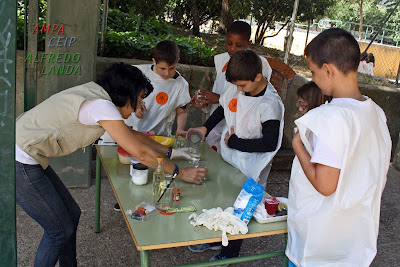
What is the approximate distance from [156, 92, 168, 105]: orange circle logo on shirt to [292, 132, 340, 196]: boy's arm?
190 centimetres

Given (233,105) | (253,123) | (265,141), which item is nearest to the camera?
(265,141)

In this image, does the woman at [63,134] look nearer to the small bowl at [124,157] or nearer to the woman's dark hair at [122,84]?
the woman's dark hair at [122,84]

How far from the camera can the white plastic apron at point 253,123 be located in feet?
9.21

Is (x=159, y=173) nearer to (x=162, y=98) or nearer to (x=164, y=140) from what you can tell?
(x=164, y=140)

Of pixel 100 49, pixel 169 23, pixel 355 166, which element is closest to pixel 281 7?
pixel 169 23

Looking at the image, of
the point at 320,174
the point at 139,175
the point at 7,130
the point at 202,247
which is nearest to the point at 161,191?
the point at 139,175

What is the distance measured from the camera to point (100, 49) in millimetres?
4941

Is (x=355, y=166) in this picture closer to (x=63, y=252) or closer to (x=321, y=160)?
(x=321, y=160)

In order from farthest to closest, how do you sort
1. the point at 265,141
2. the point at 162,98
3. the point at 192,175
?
the point at 162,98 → the point at 265,141 → the point at 192,175

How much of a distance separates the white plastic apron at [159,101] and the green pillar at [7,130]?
7.49 feet

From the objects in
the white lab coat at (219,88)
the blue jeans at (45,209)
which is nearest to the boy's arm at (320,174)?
the blue jeans at (45,209)

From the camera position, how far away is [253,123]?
2.91 metres

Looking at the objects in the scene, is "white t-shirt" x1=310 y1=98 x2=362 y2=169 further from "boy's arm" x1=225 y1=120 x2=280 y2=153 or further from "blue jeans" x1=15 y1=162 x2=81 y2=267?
"blue jeans" x1=15 y1=162 x2=81 y2=267

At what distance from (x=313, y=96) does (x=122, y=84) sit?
1.25 metres
